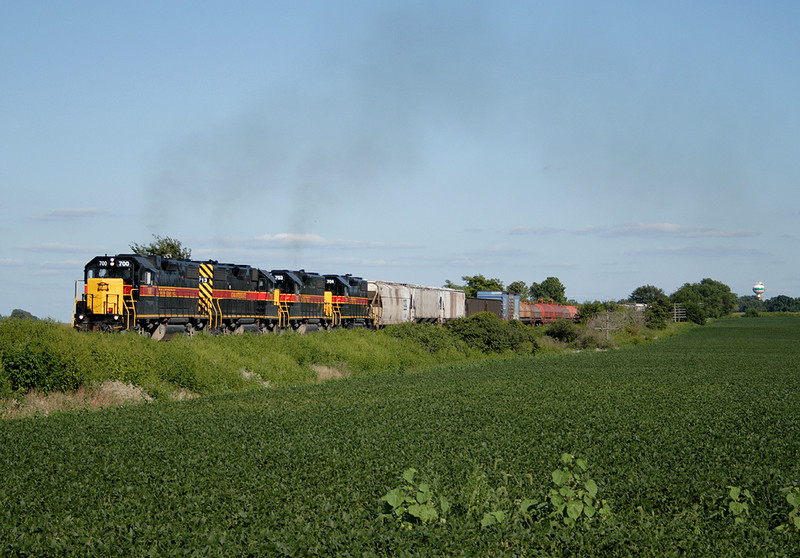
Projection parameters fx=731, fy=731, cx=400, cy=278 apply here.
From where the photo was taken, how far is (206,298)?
35.0 m

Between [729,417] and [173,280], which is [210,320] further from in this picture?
[729,417]

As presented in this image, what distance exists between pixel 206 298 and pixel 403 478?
90.5 feet

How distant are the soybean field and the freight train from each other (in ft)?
36.3

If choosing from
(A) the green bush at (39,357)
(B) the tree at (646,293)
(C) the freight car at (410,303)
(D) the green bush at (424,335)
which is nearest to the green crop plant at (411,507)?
(A) the green bush at (39,357)

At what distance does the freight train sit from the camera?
29078 mm

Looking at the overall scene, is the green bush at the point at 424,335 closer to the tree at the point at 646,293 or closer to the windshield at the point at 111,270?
the windshield at the point at 111,270

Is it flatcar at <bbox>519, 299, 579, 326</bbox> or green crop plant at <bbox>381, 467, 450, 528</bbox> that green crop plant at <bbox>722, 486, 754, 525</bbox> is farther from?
flatcar at <bbox>519, 299, 579, 326</bbox>

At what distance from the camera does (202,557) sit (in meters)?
7.68

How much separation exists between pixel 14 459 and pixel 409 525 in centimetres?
746

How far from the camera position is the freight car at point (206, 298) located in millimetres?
28984

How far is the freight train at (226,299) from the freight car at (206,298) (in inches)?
1.6

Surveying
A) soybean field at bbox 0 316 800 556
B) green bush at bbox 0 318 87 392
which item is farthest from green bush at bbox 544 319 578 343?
green bush at bbox 0 318 87 392

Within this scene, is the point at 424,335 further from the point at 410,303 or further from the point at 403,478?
the point at 403,478

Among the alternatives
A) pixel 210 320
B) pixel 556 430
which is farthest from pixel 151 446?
pixel 210 320
